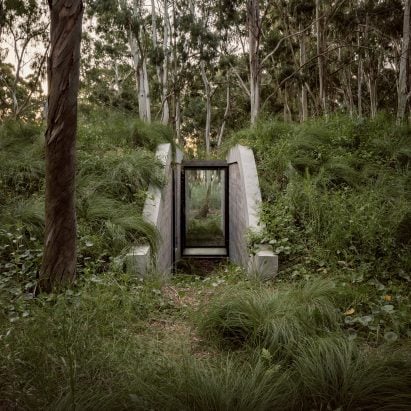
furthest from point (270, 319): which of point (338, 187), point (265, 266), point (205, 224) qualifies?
point (205, 224)

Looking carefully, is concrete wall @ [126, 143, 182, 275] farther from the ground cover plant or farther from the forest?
the ground cover plant

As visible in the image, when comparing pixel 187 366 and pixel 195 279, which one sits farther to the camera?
pixel 195 279

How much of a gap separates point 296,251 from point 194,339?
84.9 inches

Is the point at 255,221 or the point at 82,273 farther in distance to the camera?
the point at 255,221

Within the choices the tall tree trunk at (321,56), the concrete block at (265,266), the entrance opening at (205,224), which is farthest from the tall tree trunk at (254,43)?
the concrete block at (265,266)

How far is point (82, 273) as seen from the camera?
3.76 meters

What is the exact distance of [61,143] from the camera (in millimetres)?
2953

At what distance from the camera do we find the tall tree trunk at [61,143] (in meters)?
2.79

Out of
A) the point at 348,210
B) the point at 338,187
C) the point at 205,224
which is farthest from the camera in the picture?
the point at 205,224

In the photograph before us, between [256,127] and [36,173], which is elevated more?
[256,127]

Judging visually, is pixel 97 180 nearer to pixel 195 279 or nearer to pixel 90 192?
pixel 90 192

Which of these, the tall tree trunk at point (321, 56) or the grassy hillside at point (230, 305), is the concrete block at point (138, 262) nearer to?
the grassy hillside at point (230, 305)

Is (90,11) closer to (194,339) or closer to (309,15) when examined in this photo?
(309,15)

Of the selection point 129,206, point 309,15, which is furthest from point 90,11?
point 129,206
